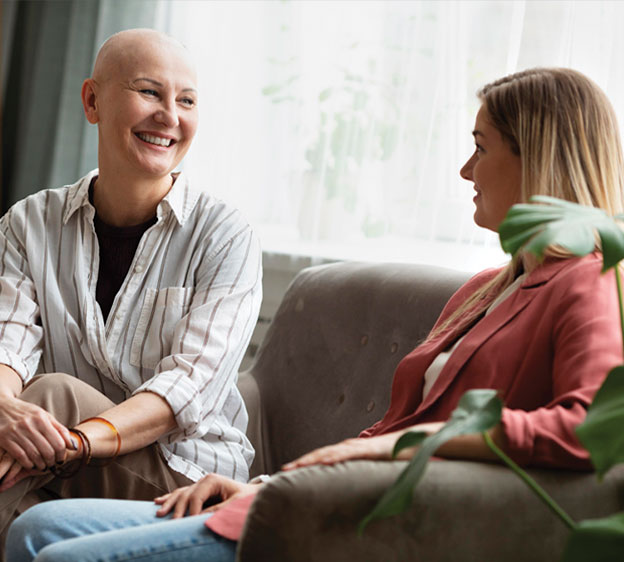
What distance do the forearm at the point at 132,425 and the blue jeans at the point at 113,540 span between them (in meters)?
0.19

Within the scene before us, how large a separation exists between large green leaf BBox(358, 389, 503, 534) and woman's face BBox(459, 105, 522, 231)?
0.49m

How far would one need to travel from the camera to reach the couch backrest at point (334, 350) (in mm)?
1569

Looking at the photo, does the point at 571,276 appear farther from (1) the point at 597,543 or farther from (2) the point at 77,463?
(2) the point at 77,463

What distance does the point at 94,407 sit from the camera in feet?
4.59

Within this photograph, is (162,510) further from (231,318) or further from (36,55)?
(36,55)

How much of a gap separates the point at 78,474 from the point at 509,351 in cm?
73

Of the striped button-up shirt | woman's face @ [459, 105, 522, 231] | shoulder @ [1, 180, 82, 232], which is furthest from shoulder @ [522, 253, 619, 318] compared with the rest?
shoulder @ [1, 180, 82, 232]

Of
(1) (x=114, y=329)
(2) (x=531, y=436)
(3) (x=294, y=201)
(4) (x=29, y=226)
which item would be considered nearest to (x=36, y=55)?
(3) (x=294, y=201)

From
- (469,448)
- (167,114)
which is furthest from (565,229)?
(167,114)

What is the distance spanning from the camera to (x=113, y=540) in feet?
3.33

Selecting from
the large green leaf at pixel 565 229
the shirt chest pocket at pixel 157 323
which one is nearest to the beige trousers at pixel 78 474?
the shirt chest pocket at pixel 157 323

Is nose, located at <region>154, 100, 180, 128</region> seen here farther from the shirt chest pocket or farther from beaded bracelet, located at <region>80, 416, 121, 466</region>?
beaded bracelet, located at <region>80, 416, 121, 466</region>

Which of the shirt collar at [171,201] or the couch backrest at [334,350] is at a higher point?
the shirt collar at [171,201]

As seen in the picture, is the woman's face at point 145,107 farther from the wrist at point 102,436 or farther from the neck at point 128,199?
the wrist at point 102,436
